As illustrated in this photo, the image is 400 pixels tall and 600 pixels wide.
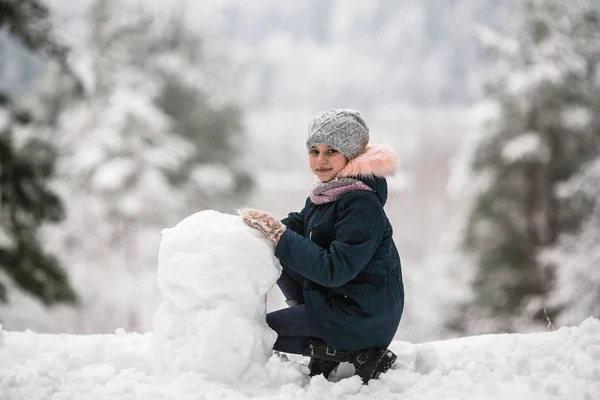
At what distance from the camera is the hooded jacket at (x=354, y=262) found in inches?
106

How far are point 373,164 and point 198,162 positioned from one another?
43.5 feet

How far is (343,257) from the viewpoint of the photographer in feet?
8.80

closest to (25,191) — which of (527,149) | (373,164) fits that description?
(373,164)

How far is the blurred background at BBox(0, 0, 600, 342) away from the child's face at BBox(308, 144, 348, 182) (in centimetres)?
466

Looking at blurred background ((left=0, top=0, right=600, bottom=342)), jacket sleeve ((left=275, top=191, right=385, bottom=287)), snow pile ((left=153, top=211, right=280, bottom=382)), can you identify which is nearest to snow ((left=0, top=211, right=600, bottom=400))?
snow pile ((left=153, top=211, right=280, bottom=382))

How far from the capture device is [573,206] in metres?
10.9

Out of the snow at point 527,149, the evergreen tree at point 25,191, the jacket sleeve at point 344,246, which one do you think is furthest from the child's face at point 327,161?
the snow at point 527,149

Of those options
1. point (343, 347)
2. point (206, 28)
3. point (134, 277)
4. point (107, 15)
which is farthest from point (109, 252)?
point (343, 347)

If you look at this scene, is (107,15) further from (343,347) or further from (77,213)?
(343,347)

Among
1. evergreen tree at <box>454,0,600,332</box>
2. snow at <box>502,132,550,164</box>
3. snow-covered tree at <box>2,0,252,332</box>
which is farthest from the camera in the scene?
snow-covered tree at <box>2,0,252,332</box>

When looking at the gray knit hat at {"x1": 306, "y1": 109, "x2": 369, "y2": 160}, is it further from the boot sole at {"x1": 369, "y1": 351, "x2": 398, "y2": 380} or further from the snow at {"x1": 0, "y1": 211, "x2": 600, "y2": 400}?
the boot sole at {"x1": 369, "y1": 351, "x2": 398, "y2": 380}

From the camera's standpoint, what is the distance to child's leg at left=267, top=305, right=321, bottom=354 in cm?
291

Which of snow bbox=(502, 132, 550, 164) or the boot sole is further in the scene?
snow bbox=(502, 132, 550, 164)

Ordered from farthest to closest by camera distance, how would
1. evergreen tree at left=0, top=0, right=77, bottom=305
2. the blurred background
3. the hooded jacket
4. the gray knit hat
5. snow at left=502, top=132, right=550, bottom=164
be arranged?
snow at left=502, top=132, right=550, bottom=164, the blurred background, evergreen tree at left=0, top=0, right=77, bottom=305, the gray knit hat, the hooded jacket
